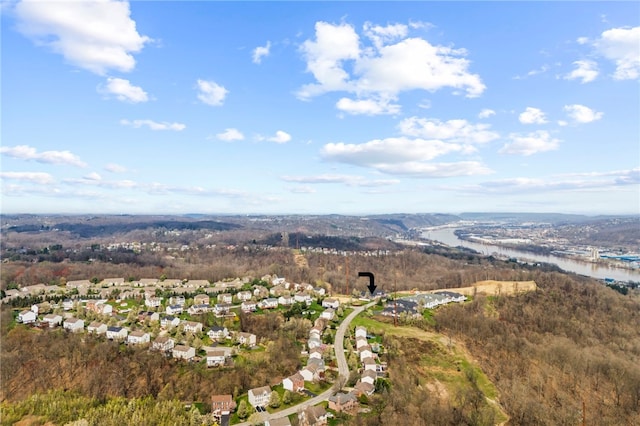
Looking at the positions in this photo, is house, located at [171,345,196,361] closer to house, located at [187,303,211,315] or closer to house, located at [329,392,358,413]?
house, located at [187,303,211,315]

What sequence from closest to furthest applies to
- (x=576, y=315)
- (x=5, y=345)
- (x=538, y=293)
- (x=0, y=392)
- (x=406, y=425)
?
(x=406, y=425) → (x=0, y=392) → (x=5, y=345) → (x=576, y=315) → (x=538, y=293)

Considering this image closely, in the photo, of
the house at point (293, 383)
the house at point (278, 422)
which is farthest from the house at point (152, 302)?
the house at point (278, 422)

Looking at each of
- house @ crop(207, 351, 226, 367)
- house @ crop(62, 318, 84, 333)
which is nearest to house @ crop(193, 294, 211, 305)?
house @ crop(62, 318, 84, 333)

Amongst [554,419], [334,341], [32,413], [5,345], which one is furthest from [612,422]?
[5,345]

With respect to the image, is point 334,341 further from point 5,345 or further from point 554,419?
point 5,345

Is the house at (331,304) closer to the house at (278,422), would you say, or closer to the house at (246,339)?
the house at (246,339)

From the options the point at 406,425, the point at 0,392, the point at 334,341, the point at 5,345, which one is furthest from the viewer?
the point at 334,341

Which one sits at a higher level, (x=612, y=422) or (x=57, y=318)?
(x=57, y=318)
